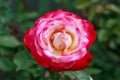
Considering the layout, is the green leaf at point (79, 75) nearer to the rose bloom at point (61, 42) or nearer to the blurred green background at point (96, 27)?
the rose bloom at point (61, 42)

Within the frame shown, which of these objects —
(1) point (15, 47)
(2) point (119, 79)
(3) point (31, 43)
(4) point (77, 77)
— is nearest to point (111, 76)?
(2) point (119, 79)

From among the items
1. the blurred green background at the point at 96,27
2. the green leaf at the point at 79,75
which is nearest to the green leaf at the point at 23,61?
the green leaf at the point at 79,75

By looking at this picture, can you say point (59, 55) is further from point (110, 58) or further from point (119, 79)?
point (110, 58)

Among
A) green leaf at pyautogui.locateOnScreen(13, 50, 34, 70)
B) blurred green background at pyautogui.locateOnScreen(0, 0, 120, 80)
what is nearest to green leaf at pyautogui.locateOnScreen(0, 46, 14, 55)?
blurred green background at pyautogui.locateOnScreen(0, 0, 120, 80)

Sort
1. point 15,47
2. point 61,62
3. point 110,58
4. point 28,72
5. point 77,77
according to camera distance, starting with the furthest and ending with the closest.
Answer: point 110,58
point 15,47
point 28,72
point 77,77
point 61,62

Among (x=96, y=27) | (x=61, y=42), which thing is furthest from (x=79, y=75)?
(x=96, y=27)

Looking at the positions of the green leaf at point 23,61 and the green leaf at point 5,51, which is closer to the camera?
the green leaf at point 23,61

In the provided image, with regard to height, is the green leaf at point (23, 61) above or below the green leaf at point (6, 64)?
below

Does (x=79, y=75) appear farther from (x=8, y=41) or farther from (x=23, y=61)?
(x=8, y=41)
